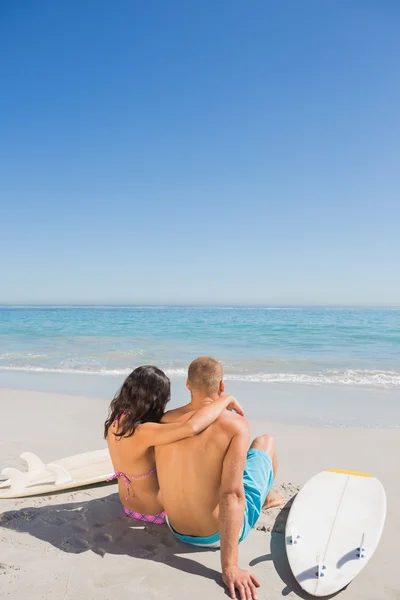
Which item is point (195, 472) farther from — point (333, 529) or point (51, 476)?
point (51, 476)

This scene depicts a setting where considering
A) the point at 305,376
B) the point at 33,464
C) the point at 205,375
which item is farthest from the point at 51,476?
the point at 305,376

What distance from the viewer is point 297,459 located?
4.71 meters

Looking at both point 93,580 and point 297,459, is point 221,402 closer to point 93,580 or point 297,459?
point 93,580

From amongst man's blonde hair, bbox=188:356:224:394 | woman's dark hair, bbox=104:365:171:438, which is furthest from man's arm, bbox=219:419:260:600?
woman's dark hair, bbox=104:365:171:438

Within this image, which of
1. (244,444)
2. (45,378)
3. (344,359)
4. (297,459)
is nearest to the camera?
(244,444)

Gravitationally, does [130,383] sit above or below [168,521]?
above

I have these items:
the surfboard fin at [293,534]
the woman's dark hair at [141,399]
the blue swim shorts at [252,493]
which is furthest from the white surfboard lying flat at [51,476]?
the surfboard fin at [293,534]

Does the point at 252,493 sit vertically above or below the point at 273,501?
above

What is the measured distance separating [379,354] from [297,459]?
35.5ft

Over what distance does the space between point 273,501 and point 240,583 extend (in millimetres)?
1137

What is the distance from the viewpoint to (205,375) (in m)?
2.59

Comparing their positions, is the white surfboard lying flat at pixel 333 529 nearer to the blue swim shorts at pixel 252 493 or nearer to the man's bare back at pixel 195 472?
the blue swim shorts at pixel 252 493

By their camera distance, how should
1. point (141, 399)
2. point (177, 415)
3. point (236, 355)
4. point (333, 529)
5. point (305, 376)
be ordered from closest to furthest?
point (177, 415), point (141, 399), point (333, 529), point (305, 376), point (236, 355)

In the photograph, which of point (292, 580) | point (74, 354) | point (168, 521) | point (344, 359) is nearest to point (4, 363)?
point (74, 354)
